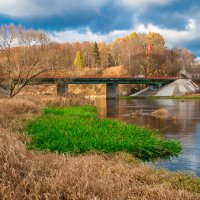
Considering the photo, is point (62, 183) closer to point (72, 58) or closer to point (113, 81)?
point (113, 81)

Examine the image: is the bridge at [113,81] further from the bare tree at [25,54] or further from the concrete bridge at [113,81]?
the bare tree at [25,54]

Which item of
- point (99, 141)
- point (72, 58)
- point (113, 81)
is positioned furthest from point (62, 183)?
point (72, 58)

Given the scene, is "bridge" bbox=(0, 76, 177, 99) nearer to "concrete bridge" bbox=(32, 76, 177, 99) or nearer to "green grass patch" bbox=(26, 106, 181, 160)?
"concrete bridge" bbox=(32, 76, 177, 99)

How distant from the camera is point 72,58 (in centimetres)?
18425

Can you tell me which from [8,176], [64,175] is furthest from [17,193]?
[64,175]

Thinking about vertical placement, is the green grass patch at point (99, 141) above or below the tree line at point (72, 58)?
below

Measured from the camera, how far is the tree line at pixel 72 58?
50594mm

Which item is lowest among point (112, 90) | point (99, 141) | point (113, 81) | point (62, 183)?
point (99, 141)

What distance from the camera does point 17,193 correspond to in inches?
318

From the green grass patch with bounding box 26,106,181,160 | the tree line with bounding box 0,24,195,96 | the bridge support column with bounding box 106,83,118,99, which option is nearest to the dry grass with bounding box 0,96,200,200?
the green grass patch with bounding box 26,106,181,160

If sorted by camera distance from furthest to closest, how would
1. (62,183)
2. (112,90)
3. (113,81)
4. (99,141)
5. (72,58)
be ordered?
(72,58) < (112,90) < (113,81) < (99,141) < (62,183)

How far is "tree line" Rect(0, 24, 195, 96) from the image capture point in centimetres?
5059

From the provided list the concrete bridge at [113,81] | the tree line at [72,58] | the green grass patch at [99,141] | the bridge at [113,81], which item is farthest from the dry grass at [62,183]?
the concrete bridge at [113,81]

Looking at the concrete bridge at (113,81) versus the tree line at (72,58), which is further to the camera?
the concrete bridge at (113,81)
